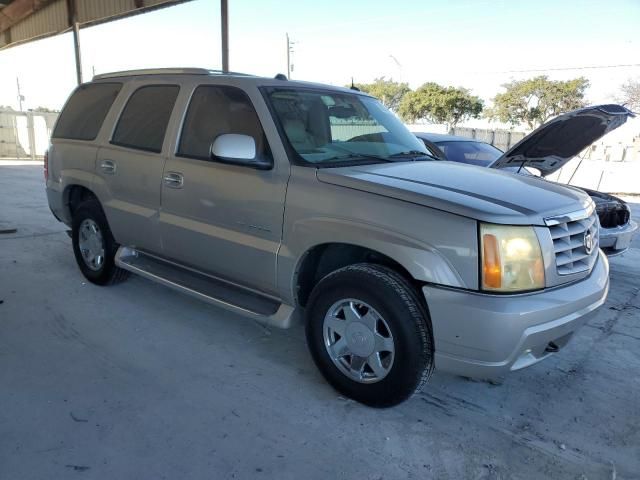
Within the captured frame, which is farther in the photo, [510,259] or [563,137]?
[563,137]

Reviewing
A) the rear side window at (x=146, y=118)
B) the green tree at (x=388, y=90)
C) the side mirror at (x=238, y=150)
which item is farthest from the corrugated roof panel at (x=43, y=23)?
the green tree at (x=388, y=90)

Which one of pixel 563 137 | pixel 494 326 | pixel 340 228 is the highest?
pixel 563 137

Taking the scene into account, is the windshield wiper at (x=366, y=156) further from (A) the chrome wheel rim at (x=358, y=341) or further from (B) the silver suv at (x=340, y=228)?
(A) the chrome wheel rim at (x=358, y=341)

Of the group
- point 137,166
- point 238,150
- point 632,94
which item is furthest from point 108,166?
point 632,94

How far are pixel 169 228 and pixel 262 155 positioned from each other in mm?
1093

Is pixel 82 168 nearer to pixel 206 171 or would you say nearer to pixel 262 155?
pixel 206 171

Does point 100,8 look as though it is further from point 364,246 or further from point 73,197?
point 364,246

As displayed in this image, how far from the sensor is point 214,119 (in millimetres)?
3596

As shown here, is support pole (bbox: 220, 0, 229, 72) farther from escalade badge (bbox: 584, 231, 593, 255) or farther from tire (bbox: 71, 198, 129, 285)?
escalade badge (bbox: 584, 231, 593, 255)

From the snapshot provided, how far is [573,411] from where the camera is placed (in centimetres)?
298

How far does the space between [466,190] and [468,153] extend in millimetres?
5272

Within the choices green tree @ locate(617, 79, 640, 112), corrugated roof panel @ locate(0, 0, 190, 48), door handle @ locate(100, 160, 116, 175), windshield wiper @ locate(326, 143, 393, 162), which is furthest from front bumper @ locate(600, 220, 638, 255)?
green tree @ locate(617, 79, 640, 112)

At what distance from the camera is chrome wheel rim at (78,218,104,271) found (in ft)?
15.1

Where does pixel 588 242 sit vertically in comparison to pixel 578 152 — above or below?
below
